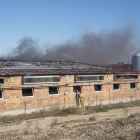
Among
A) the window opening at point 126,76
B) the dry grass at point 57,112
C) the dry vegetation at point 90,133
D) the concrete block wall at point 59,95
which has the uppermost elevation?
the window opening at point 126,76

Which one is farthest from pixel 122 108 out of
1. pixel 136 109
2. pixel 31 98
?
pixel 31 98

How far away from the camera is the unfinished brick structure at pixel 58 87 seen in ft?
54.6

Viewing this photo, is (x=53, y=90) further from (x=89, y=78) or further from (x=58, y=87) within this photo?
(x=89, y=78)

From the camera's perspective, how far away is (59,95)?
18812 mm

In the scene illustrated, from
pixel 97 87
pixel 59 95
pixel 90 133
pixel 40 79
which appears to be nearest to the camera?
pixel 90 133

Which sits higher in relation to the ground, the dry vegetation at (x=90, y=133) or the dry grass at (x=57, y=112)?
the dry vegetation at (x=90, y=133)

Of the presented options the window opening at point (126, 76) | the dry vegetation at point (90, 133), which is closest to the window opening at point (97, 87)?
the window opening at point (126, 76)

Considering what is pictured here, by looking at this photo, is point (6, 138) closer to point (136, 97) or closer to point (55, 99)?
point (55, 99)

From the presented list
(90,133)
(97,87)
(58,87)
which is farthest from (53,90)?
(90,133)

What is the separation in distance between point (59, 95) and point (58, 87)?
2.37 feet

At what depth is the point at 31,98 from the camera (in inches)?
687

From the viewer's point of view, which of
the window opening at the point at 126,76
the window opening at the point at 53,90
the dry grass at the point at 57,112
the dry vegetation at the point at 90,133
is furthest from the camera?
the window opening at the point at 126,76

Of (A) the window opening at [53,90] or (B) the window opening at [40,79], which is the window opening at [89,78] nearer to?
(B) the window opening at [40,79]

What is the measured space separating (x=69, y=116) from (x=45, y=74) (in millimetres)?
4281
